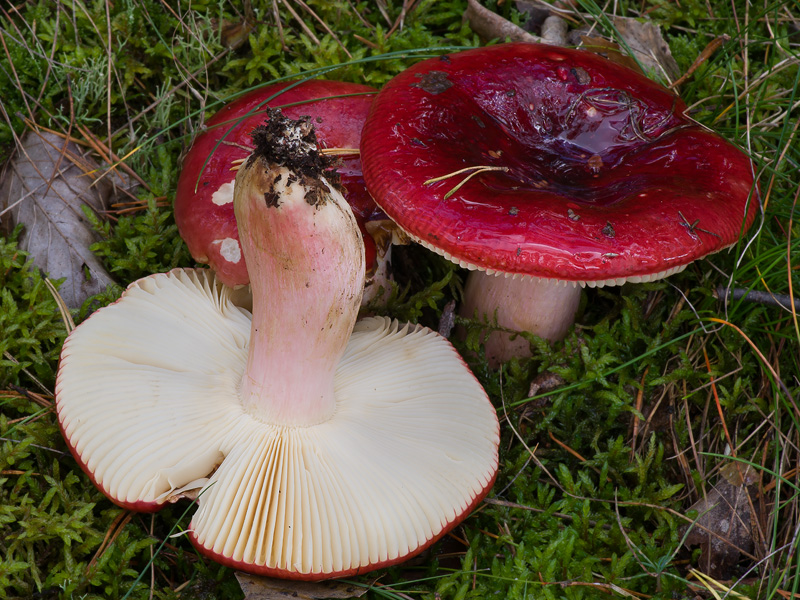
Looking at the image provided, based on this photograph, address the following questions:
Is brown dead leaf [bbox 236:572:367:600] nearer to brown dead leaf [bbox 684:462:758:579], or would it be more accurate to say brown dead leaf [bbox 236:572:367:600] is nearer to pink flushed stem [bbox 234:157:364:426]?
pink flushed stem [bbox 234:157:364:426]

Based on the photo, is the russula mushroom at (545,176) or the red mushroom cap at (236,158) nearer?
the russula mushroom at (545,176)

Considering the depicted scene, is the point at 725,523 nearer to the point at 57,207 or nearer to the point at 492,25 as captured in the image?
the point at 492,25

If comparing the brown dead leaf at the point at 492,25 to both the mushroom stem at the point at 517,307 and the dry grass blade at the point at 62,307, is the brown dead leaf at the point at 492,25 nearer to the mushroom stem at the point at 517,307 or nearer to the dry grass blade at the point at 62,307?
the mushroom stem at the point at 517,307

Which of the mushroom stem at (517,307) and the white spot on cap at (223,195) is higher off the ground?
the white spot on cap at (223,195)

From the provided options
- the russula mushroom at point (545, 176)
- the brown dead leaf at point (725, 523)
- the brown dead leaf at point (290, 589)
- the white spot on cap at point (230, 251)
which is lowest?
the brown dead leaf at point (725, 523)

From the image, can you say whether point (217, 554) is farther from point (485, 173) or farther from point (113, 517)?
point (485, 173)

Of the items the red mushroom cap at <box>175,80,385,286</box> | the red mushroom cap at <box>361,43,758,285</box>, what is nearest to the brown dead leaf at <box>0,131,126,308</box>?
the red mushroom cap at <box>175,80,385,286</box>

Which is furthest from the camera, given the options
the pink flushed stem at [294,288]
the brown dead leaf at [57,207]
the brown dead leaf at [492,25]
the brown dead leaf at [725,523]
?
the brown dead leaf at [492,25]

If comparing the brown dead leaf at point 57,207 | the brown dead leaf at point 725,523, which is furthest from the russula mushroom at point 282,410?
the brown dead leaf at point 725,523

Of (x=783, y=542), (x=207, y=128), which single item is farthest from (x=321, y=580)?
(x=207, y=128)
